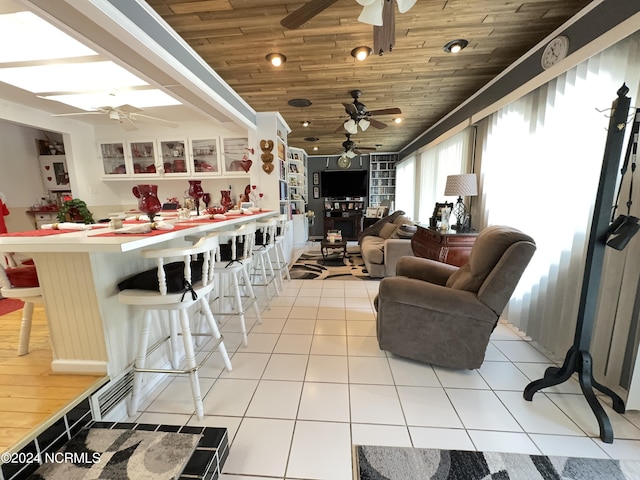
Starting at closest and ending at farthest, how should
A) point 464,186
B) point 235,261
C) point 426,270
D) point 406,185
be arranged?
point 235,261, point 426,270, point 464,186, point 406,185

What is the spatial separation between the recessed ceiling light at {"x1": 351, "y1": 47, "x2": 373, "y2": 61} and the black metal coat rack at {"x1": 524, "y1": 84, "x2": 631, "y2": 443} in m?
1.69

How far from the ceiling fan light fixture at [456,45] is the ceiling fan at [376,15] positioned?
103 centimetres

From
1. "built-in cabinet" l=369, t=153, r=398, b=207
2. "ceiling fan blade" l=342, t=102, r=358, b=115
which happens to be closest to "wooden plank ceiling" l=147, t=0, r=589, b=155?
"ceiling fan blade" l=342, t=102, r=358, b=115

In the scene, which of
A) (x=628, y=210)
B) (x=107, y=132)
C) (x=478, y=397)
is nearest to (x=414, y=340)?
(x=478, y=397)

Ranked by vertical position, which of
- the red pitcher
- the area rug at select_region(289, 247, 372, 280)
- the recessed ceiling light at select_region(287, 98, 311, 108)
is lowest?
the area rug at select_region(289, 247, 372, 280)

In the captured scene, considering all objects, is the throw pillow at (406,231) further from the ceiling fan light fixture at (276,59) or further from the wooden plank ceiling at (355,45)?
the ceiling fan light fixture at (276,59)

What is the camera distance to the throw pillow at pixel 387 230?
4.59 m

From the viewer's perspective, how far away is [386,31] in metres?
1.48

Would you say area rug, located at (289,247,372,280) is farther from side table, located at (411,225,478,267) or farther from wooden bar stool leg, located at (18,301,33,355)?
wooden bar stool leg, located at (18,301,33,355)

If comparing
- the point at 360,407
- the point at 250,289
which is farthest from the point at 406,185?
the point at 360,407

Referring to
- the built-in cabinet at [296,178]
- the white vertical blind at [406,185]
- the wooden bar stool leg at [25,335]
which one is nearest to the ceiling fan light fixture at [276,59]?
the wooden bar stool leg at [25,335]

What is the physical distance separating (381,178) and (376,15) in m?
6.59

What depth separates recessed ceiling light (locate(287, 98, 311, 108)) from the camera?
339cm

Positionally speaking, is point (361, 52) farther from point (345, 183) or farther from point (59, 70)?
point (345, 183)
